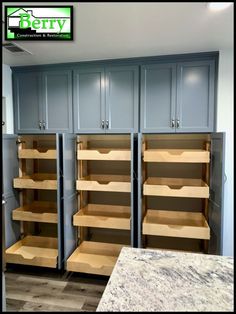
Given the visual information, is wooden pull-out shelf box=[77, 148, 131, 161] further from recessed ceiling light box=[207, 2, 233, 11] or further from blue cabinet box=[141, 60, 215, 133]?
recessed ceiling light box=[207, 2, 233, 11]

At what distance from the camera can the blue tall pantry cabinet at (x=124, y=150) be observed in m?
2.32

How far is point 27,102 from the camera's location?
2.77 metres

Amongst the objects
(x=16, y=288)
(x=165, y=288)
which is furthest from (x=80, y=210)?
(x=165, y=288)

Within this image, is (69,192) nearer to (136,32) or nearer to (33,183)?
(33,183)

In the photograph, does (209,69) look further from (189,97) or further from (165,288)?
(165,288)

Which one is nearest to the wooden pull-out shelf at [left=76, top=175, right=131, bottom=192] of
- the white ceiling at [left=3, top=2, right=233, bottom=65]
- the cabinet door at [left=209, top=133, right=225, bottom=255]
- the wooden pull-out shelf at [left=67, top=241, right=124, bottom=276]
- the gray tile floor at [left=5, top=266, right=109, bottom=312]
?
the wooden pull-out shelf at [left=67, top=241, right=124, bottom=276]

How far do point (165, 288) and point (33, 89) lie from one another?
8.33 ft

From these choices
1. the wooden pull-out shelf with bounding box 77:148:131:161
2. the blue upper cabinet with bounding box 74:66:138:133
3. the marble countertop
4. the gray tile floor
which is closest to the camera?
the marble countertop

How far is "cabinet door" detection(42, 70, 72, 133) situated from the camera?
2.63 meters

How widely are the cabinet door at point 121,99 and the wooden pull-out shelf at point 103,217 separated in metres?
0.95

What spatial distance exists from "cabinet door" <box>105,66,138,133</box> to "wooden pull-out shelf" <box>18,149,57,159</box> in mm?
655

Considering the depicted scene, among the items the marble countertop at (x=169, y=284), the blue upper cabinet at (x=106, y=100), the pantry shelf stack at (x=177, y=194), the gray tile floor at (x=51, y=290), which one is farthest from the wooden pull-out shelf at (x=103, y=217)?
the marble countertop at (x=169, y=284)

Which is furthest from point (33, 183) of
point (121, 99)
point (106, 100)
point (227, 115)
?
point (227, 115)

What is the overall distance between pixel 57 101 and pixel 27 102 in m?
0.39
